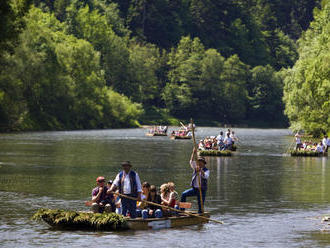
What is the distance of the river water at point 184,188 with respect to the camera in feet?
87.8

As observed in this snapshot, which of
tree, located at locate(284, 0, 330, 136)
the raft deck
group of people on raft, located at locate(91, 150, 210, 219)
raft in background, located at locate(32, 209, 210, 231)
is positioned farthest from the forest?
the raft deck

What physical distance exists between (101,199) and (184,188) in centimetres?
1313

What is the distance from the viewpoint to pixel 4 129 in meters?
113

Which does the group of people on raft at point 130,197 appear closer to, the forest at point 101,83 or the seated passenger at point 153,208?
the seated passenger at point 153,208

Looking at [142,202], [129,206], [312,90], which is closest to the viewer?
[129,206]

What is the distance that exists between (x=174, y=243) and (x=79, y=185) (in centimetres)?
1750

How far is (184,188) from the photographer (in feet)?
137

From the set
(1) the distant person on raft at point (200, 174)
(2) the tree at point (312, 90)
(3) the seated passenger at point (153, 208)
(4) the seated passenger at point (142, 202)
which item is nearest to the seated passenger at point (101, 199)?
(4) the seated passenger at point (142, 202)

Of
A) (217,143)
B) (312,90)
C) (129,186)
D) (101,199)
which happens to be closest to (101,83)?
(312,90)

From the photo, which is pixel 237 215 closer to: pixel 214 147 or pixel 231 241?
pixel 231 241

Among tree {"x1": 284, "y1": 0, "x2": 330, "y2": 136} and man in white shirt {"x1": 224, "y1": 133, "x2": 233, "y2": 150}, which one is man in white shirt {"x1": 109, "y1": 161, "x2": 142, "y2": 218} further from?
tree {"x1": 284, "y1": 0, "x2": 330, "y2": 136}

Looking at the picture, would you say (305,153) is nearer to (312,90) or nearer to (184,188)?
(184,188)

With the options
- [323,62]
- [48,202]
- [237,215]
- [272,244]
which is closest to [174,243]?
[272,244]

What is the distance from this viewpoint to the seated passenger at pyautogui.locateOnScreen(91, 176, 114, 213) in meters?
28.7
